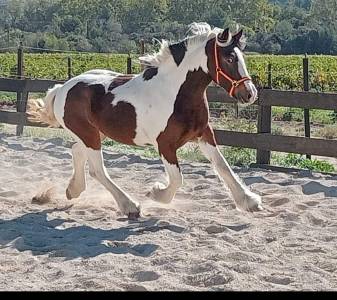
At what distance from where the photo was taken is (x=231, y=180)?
626cm

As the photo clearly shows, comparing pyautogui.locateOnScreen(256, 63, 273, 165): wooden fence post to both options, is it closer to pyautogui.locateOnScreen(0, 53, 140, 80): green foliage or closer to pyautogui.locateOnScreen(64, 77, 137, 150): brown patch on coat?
pyautogui.locateOnScreen(64, 77, 137, 150): brown patch on coat

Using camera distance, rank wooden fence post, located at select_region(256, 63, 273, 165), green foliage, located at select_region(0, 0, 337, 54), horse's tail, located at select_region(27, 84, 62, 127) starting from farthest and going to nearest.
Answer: green foliage, located at select_region(0, 0, 337, 54) < wooden fence post, located at select_region(256, 63, 273, 165) < horse's tail, located at select_region(27, 84, 62, 127)

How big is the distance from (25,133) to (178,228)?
766 centimetres

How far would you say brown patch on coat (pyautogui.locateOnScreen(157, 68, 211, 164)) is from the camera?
600cm

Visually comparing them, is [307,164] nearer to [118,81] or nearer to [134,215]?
[118,81]

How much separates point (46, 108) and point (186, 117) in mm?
1854

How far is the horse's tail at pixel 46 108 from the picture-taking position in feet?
23.4

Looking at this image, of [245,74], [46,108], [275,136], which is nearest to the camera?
[245,74]

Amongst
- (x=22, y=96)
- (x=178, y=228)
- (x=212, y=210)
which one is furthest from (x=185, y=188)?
(x=22, y=96)

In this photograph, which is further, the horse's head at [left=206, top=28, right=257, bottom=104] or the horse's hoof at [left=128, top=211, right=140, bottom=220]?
the horse's hoof at [left=128, top=211, right=140, bottom=220]

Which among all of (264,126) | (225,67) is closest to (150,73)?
(225,67)

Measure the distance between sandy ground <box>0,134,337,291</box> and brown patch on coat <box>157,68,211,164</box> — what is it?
25.0 inches

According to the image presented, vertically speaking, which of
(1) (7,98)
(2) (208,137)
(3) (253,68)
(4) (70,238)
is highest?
(3) (253,68)

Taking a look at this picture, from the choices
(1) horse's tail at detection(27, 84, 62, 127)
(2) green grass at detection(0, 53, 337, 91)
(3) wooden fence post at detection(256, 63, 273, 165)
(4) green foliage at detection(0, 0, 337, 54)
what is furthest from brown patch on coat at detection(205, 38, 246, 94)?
(4) green foliage at detection(0, 0, 337, 54)
